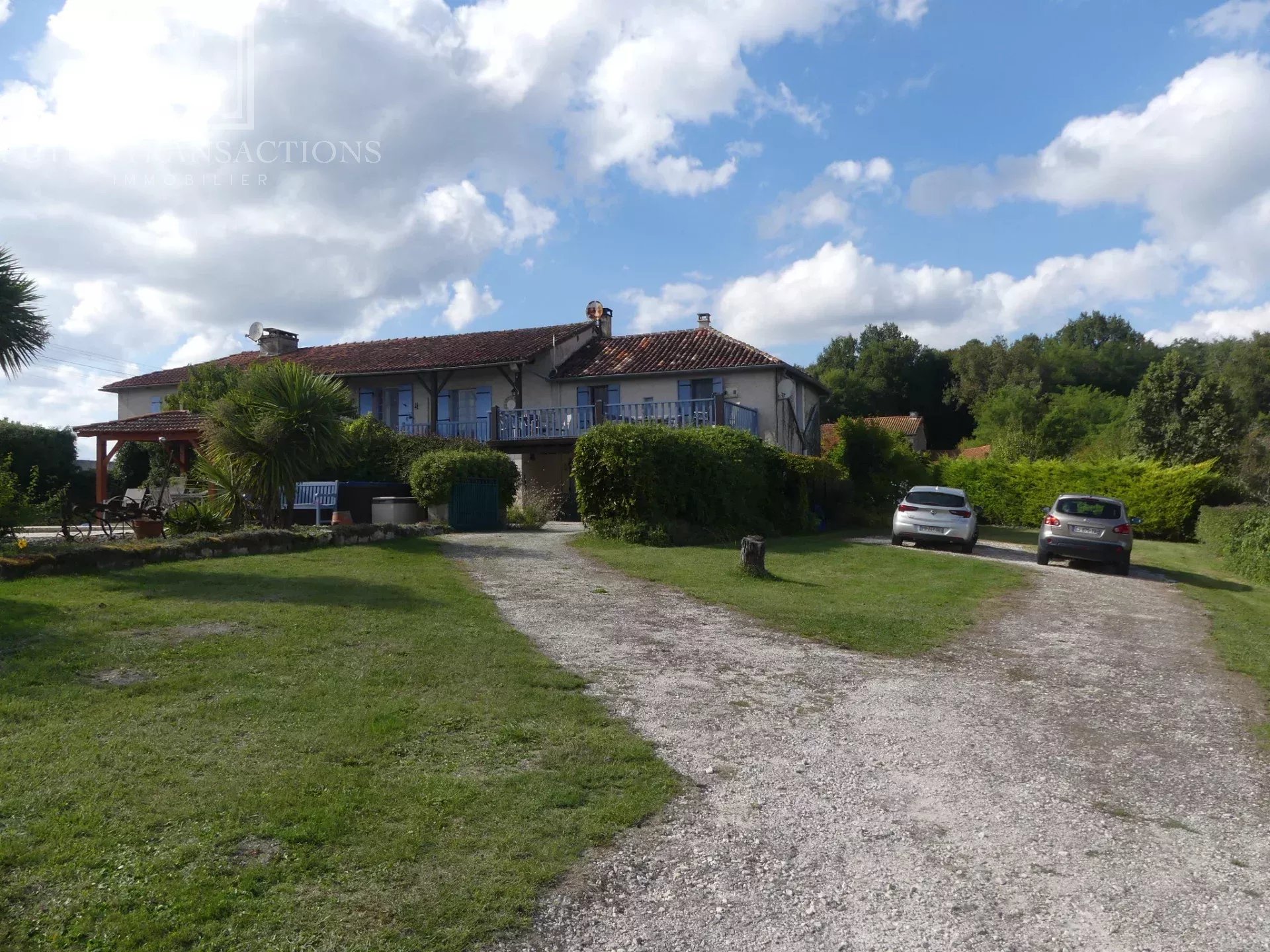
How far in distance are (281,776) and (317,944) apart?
64.5 inches

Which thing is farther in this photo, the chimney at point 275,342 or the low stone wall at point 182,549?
the chimney at point 275,342

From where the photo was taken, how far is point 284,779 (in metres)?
4.88

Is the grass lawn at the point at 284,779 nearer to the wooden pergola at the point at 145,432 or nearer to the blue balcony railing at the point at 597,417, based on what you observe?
the wooden pergola at the point at 145,432

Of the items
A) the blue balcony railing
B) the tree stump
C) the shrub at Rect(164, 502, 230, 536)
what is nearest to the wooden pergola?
the blue balcony railing

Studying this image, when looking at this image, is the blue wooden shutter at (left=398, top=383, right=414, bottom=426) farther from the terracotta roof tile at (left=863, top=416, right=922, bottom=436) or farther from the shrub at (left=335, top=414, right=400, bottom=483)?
the terracotta roof tile at (left=863, top=416, right=922, bottom=436)

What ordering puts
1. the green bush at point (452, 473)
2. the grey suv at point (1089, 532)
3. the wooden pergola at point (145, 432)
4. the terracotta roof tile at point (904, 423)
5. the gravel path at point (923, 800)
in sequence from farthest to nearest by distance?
1. the terracotta roof tile at point (904, 423)
2. the wooden pergola at point (145, 432)
3. the green bush at point (452, 473)
4. the grey suv at point (1089, 532)
5. the gravel path at point (923, 800)

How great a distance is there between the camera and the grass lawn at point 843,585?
10656 mm

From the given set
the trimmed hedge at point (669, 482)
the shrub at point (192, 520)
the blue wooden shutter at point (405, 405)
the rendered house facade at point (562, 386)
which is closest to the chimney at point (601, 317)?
the rendered house facade at point (562, 386)

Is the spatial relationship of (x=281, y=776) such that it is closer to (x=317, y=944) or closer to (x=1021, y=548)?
(x=317, y=944)

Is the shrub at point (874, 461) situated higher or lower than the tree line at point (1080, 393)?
lower

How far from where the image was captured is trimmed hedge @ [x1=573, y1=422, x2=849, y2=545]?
759 inches

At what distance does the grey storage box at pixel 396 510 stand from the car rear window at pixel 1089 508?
13.6m

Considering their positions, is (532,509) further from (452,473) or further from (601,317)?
(601,317)

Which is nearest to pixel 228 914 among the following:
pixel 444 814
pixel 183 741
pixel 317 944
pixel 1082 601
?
pixel 317 944
